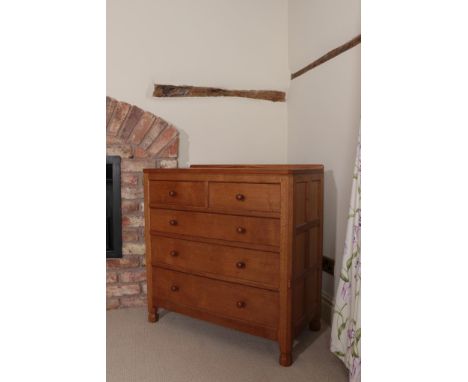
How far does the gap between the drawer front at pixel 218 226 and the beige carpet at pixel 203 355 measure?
0.62 m

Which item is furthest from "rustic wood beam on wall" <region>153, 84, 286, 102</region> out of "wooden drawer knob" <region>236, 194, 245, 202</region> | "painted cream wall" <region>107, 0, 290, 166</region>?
"wooden drawer knob" <region>236, 194, 245, 202</region>

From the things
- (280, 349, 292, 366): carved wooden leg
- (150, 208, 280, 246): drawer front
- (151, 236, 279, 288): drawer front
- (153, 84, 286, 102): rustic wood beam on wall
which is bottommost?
(280, 349, 292, 366): carved wooden leg

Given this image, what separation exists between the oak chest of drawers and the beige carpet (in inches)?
4.9

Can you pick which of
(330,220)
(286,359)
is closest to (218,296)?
(286,359)

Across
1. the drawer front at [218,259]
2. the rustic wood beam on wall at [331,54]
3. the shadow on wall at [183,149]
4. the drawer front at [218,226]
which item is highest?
the rustic wood beam on wall at [331,54]

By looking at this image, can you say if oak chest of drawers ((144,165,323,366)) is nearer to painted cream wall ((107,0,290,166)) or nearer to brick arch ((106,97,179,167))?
brick arch ((106,97,179,167))

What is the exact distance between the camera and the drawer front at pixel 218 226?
1983mm

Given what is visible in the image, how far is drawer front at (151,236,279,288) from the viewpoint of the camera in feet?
6.56

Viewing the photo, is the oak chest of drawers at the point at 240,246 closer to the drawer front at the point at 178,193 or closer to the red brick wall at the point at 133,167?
the drawer front at the point at 178,193

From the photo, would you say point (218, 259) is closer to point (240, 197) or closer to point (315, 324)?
point (240, 197)

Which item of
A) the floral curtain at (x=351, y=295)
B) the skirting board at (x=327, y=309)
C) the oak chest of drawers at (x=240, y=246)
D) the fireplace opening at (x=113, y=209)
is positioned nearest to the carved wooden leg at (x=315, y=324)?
the oak chest of drawers at (x=240, y=246)

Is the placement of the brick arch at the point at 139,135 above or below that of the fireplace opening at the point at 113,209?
above

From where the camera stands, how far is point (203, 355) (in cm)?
209
